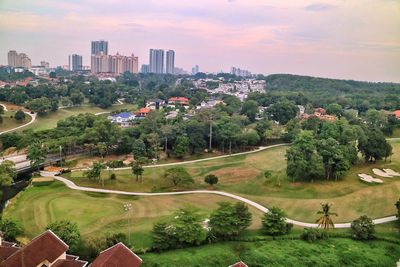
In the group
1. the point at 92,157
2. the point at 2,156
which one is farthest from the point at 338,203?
the point at 2,156

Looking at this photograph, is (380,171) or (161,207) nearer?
(161,207)

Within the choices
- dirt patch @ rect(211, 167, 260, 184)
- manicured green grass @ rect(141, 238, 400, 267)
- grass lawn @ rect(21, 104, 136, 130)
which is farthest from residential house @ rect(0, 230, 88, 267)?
grass lawn @ rect(21, 104, 136, 130)

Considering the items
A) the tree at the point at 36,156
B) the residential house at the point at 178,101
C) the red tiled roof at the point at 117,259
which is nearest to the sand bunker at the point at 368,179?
the red tiled roof at the point at 117,259

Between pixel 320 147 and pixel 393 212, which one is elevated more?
pixel 320 147

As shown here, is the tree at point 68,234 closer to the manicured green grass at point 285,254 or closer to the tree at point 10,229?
the tree at point 10,229

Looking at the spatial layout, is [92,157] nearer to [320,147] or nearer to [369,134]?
[320,147]

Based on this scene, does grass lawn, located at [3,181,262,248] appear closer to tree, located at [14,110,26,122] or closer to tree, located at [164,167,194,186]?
tree, located at [164,167,194,186]

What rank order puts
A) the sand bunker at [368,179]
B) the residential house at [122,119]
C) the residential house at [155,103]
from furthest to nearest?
the residential house at [155,103] → the residential house at [122,119] → the sand bunker at [368,179]
